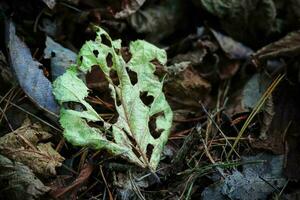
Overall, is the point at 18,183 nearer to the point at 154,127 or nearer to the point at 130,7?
the point at 154,127

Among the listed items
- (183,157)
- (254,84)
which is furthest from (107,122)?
(254,84)

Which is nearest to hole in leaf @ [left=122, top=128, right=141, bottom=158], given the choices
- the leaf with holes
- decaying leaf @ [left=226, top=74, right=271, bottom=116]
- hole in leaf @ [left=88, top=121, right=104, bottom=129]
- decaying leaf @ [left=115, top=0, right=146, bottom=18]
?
the leaf with holes

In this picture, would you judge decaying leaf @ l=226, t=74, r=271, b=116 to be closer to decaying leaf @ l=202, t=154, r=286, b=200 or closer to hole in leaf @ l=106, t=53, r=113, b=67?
decaying leaf @ l=202, t=154, r=286, b=200

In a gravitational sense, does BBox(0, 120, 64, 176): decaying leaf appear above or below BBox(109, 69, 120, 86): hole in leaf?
below

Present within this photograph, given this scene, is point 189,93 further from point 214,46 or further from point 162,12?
point 162,12

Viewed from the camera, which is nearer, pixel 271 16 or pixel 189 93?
pixel 189 93

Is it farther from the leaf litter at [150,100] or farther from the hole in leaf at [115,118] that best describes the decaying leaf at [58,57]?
the hole in leaf at [115,118]
